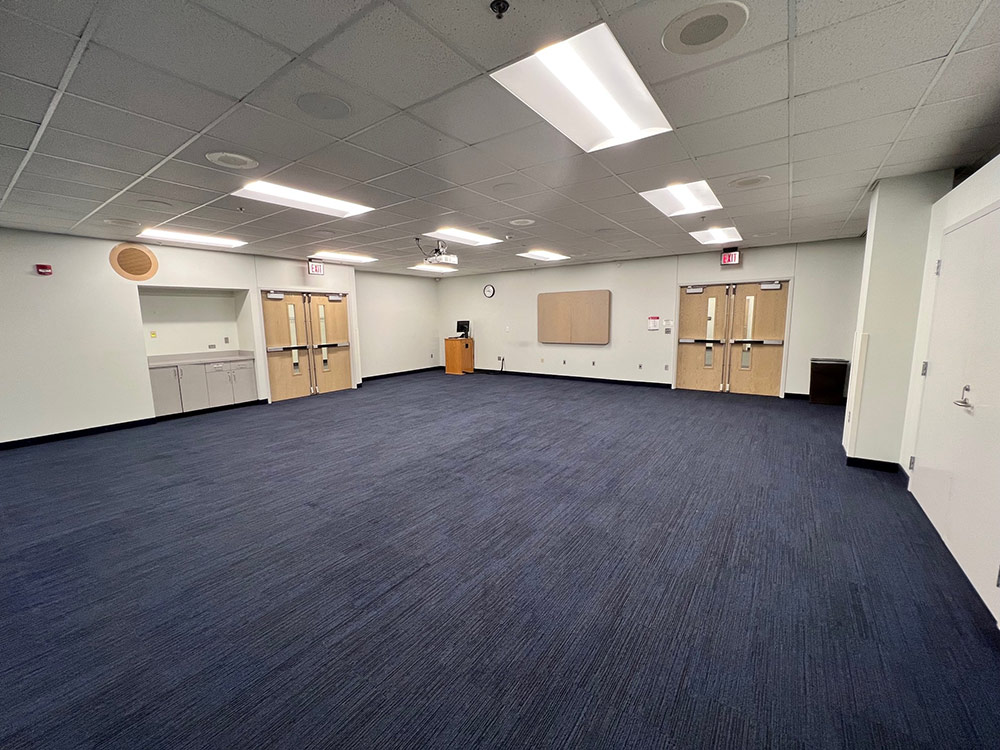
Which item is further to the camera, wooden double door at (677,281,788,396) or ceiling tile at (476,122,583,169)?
wooden double door at (677,281,788,396)

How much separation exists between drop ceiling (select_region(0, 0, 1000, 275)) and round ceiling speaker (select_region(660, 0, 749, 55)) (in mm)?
42

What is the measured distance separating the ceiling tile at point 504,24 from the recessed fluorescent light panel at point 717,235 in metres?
4.87

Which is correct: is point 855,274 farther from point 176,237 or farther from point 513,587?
point 176,237

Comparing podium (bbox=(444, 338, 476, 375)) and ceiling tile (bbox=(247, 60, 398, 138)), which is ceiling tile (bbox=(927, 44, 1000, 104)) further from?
podium (bbox=(444, 338, 476, 375))

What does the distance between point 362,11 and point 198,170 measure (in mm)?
2477

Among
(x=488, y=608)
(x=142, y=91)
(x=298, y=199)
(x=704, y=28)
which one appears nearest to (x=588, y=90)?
(x=704, y=28)

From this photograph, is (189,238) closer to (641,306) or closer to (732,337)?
(641,306)

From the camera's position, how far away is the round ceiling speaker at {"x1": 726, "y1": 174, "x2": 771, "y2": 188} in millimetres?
3604

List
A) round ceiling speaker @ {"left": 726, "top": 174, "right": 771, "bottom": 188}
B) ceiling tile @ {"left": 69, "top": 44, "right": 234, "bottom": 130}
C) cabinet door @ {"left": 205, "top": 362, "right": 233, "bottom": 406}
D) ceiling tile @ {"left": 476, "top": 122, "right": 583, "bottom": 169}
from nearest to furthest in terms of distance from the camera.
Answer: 1. ceiling tile @ {"left": 69, "top": 44, "right": 234, "bottom": 130}
2. ceiling tile @ {"left": 476, "top": 122, "right": 583, "bottom": 169}
3. round ceiling speaker @ {"left": 726, "top": 174, "right": 771, "bottom": 188}
4. cabinet door @ {"left": 205, "top": 362, "right": 233, "bottom": 406}

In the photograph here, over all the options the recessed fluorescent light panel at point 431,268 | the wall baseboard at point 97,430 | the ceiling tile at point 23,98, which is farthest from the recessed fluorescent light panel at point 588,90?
the wall baseboard at point 97,430

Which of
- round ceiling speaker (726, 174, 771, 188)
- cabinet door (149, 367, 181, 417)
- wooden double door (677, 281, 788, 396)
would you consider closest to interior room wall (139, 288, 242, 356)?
cabinet door (149, 367, 181, 417)

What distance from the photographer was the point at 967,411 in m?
2.48

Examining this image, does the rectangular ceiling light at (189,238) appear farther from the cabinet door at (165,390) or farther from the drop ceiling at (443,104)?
the cabinet door at (165,390)

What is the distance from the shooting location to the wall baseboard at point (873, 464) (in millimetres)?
3860
